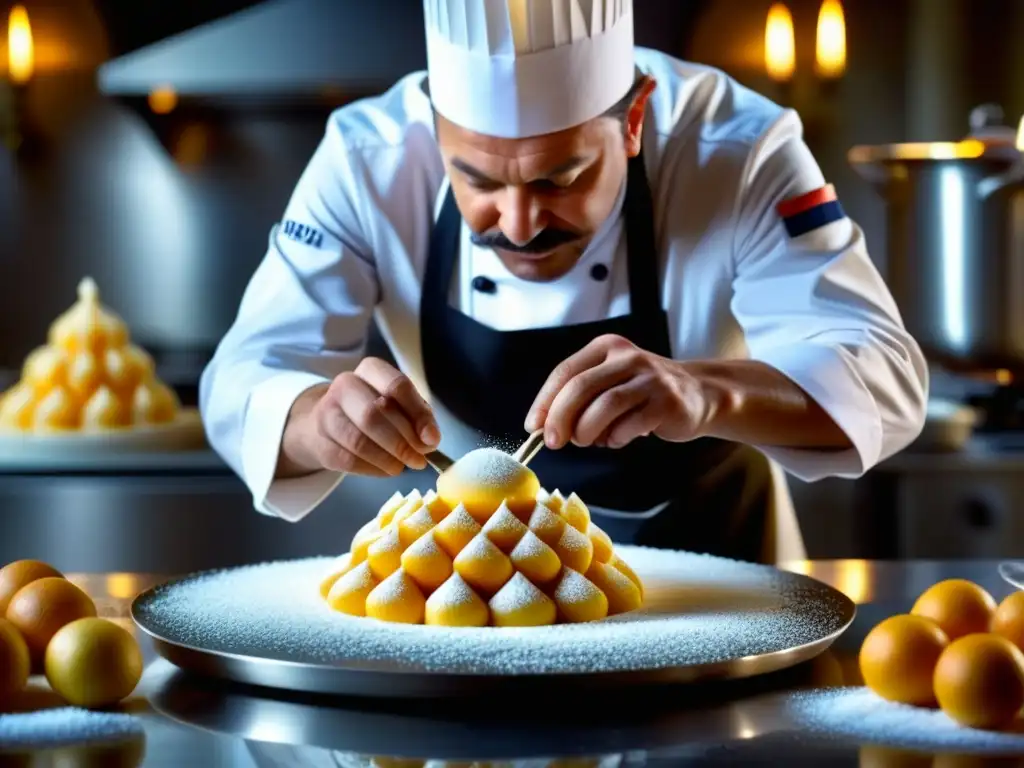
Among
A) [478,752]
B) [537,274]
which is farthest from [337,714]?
[537,274]

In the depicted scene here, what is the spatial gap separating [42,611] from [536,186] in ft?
2.69

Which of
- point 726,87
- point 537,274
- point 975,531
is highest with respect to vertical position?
point 726,87

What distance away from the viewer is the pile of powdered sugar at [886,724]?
1080 millimetres

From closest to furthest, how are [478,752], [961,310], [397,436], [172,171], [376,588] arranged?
[478,752] → [376,588] → [397,436] → [961,310] → [172,171]

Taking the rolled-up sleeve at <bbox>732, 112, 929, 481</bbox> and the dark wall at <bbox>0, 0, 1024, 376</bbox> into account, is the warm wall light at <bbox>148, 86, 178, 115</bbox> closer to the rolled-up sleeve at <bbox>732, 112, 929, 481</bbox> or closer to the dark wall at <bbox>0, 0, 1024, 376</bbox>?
the dark wall at <bbox>0, 0, 1024, 376</bbox>

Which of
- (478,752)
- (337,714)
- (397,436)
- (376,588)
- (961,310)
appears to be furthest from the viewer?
(961,310)

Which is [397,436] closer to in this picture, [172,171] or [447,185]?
[447,185]

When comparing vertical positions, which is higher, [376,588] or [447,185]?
[447,185]

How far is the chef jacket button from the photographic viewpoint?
85.8 inches

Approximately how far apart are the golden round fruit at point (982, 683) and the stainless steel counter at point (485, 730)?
57 mm

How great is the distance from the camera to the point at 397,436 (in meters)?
1.55

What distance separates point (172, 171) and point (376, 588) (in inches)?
110

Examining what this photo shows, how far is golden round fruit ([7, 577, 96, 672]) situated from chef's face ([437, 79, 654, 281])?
29.1 inches

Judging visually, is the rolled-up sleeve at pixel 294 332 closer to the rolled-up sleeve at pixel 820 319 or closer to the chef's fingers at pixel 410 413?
the chef's fingers at pixel 410 413
